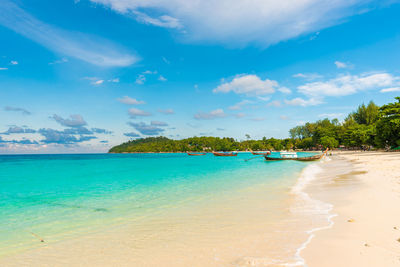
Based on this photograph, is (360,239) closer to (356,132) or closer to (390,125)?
(390,125)

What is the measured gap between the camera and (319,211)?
8.20 m

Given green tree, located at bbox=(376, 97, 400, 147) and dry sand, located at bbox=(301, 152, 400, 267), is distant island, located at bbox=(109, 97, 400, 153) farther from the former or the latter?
dry sand, located at bbox=(301, 152, 400, 267)

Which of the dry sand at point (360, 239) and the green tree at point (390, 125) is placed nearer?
the dry sand at point (360, 239)

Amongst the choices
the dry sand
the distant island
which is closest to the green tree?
the distant island

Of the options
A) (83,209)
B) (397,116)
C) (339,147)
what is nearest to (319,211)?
(83,209)

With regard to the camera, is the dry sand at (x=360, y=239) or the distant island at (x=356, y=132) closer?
the dry sand at (x=360, y=239)

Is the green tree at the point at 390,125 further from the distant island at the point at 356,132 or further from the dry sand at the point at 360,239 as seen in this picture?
the dry sand at the point at 360,239

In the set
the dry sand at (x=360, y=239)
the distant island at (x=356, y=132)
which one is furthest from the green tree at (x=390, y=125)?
the dry sand at (x=360, y=239)

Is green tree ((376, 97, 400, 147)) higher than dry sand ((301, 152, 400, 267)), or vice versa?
green tree ((376, 97, 400, 147))

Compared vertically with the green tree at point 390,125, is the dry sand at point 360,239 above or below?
below

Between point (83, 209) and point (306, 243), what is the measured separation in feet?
35.5

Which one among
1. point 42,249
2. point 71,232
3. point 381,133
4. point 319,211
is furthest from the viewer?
point 381,133

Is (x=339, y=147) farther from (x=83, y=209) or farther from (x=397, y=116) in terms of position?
(x=83, y=209)

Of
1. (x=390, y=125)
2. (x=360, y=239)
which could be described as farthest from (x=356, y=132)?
(x=360, y=239)
